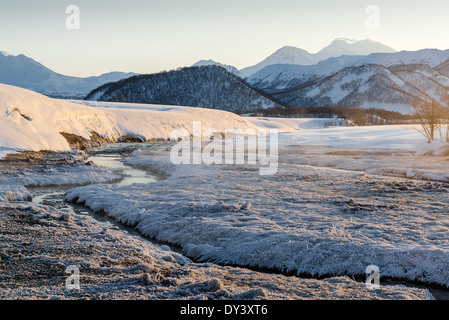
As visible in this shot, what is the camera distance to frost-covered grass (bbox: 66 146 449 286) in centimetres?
995

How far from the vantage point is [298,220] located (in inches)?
525

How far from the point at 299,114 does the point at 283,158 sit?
11723 cm

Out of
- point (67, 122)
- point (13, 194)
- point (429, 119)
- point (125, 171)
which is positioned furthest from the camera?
point (67, 122)

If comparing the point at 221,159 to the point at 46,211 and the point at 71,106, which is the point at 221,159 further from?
the point at 71,106

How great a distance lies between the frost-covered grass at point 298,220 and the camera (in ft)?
32.6

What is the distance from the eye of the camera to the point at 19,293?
23.5 feet

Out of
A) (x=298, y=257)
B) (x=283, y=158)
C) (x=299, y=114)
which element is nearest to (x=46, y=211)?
(x=298, y=257)

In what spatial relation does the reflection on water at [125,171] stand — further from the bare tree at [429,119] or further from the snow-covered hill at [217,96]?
the snow-covered hill at [217,96]

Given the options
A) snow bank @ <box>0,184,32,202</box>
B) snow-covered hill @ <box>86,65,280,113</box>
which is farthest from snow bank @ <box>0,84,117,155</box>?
snow-covered hill @ <box>86,65,280,113</box>

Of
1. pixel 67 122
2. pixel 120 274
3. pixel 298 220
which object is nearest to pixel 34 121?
pixel 67 122

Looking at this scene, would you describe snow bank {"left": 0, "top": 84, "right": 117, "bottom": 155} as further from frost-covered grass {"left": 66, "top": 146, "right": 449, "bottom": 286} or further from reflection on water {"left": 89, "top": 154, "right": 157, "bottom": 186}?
frost-covered grass {"left": 66, "top": 146, "right": 449, "bottom": 286}

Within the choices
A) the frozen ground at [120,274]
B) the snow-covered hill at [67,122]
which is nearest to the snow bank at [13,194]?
the frozen ground at [120,274]

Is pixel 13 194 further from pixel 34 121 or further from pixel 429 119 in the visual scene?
pixel 429 119

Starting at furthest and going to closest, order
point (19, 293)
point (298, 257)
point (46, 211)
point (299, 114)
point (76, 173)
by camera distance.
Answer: point (299, 114), point (76, 173), point (46, 211), point (298, 257), point (19, 293)
